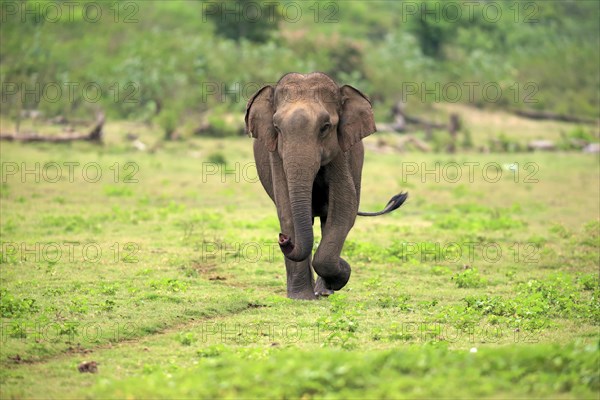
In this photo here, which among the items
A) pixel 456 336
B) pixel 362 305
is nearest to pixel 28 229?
pixel 362 305

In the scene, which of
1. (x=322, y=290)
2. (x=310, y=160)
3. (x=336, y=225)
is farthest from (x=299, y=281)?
(x=310, y=160)

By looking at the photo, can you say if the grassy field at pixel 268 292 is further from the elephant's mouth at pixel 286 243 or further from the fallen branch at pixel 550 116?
the fallen branch at pixel 550 116

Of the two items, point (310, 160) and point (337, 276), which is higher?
point (310, 160)

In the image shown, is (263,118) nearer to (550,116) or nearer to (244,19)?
(550,116)

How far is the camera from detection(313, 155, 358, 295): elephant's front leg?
11.8m

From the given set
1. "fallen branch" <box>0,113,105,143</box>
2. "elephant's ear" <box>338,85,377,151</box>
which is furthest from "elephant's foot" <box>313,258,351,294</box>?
"fallen branch" <box>0,113,105,143</box>

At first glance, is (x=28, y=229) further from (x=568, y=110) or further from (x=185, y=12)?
(x=185, y=12)

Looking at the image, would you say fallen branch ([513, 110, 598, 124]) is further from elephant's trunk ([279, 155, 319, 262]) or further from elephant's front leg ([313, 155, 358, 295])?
elephant's trunk ([279, 155, 319, 262])

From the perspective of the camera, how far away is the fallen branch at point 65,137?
2773 cm

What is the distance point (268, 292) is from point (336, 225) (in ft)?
4.55

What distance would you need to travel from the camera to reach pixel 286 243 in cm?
1102

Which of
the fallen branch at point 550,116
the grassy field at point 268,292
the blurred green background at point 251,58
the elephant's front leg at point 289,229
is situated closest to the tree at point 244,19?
the blurred green background at point 251,58

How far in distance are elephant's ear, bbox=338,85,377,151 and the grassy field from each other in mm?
1726

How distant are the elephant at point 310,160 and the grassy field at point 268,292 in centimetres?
46
